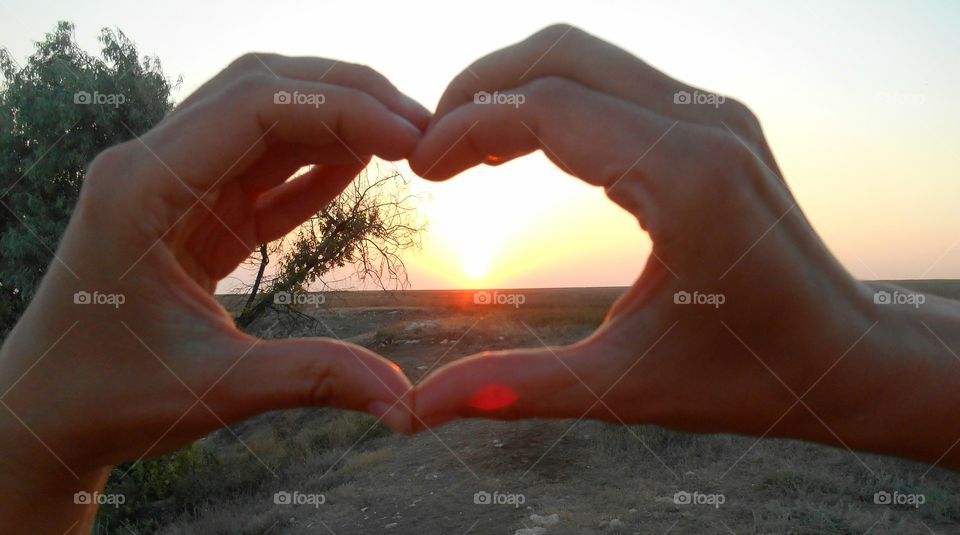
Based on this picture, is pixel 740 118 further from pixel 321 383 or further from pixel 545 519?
pixel 545 519

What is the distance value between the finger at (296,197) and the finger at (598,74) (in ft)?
2.52

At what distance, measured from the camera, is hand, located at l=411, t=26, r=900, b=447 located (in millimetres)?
1427

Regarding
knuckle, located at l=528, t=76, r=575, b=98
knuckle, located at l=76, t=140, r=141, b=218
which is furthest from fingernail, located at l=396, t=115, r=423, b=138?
knuckle, located at l=76, t=140, r=141, b=218

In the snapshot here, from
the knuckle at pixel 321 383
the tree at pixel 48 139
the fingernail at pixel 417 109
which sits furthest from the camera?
the tree at pixel 48 139

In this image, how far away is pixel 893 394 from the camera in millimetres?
1542

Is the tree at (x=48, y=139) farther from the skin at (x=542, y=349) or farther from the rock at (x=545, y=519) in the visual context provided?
the skin at (x=542, y=349)

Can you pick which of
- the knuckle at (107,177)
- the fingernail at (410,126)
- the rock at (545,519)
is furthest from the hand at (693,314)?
the rock at (545,519)

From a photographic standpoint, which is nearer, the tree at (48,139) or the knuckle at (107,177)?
the knuckle at (107,177)

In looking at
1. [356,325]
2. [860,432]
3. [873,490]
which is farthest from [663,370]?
[356,325]

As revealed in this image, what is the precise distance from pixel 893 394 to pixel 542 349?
829 millimetres

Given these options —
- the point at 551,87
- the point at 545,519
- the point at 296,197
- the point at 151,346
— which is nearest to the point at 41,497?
the point at 151,346

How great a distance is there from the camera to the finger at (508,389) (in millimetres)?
1463

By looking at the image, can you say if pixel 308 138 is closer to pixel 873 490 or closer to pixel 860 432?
pixel 860 432

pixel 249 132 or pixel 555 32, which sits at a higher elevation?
pixel 555 32
